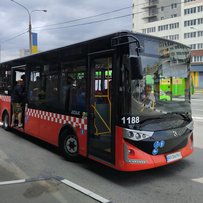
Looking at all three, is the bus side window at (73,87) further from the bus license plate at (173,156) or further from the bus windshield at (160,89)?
the bus license plate at (173,156)

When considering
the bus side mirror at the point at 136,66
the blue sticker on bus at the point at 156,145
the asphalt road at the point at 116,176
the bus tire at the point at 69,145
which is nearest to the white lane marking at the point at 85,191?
the asphalt road at the point at 116,176

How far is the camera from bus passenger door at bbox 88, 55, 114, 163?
5.92 meters

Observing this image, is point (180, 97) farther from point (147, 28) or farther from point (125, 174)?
point (147, 28)

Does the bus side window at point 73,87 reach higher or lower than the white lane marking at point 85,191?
higher

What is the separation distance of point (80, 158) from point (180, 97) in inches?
104

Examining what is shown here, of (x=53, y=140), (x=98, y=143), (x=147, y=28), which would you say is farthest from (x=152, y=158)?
(x=147, y=28)

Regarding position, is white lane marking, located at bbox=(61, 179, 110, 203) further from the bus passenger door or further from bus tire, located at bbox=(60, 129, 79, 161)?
bus tire, located at bbox=(60, 129, 79, 161)

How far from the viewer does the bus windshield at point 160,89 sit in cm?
533

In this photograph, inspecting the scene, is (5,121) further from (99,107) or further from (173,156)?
(173,156)

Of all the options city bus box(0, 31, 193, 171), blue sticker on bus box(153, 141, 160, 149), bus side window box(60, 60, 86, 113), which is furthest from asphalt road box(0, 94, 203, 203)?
bus side window box(60, 60, 86, 113)

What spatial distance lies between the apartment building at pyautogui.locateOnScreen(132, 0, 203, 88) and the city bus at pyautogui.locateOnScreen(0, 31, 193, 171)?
175 ft

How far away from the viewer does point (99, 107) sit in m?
6.14

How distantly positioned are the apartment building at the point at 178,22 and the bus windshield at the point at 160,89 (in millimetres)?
53223

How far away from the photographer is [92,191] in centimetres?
504
